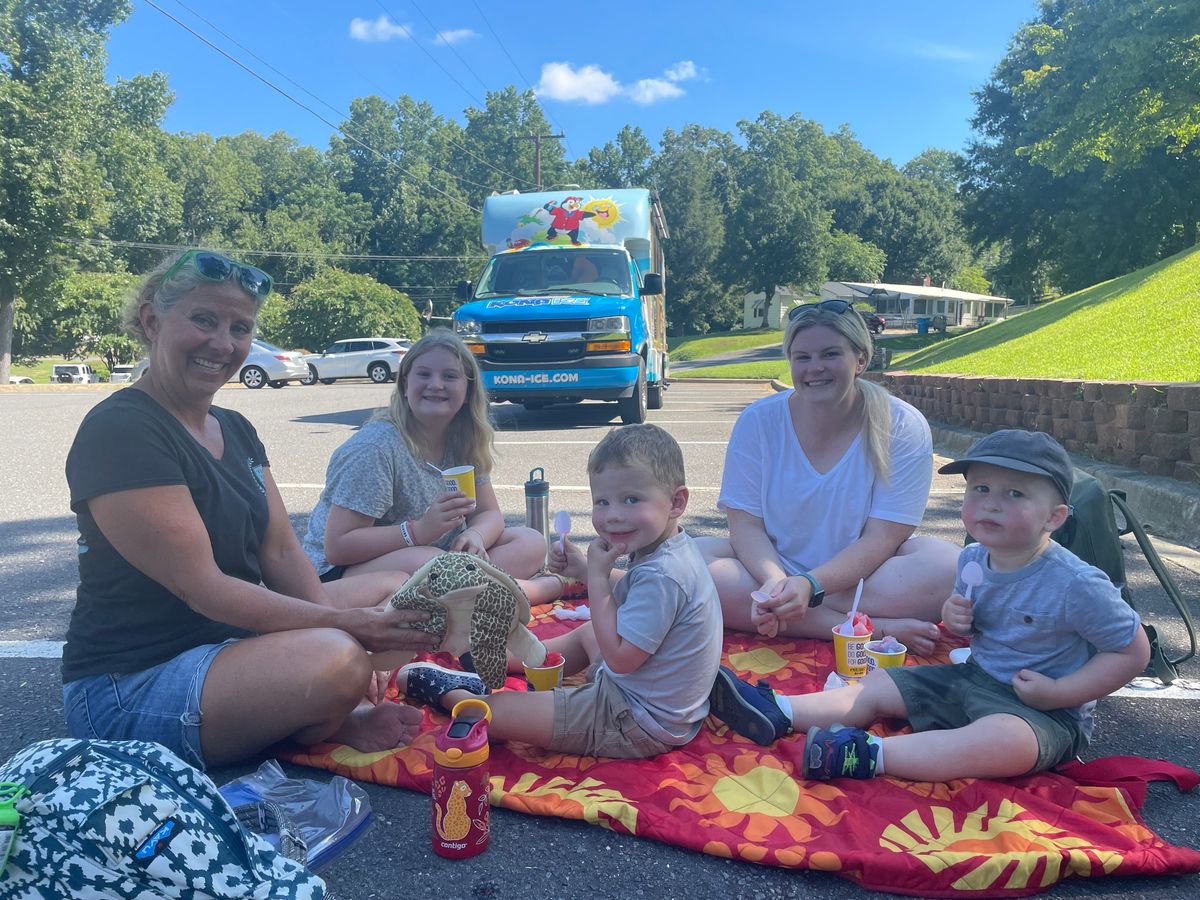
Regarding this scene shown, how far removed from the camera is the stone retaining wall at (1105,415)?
18.8 ft

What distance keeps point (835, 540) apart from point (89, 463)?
8.73 ft

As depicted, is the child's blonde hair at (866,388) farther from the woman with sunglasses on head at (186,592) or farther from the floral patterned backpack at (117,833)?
the floral patterned backpack at (117,833)

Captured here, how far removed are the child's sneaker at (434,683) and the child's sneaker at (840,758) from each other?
43.0 inches

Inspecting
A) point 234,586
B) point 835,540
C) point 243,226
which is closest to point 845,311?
point 835,540

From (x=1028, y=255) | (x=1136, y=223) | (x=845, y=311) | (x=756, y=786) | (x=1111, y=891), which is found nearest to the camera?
(x=1111, y=891)

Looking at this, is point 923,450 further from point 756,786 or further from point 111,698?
point 111,698

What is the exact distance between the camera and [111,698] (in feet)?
7.27

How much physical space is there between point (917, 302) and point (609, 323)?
218 feet

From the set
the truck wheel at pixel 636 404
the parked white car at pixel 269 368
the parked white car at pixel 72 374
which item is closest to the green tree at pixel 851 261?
the parked white car at pixel 269 368

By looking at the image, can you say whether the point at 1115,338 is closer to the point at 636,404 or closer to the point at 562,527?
the point at 636,404

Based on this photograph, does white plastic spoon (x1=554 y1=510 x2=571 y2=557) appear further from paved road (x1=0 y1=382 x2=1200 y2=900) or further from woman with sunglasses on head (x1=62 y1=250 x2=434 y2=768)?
paved road (x1=0 y1=382 x2=1200 y2=900)

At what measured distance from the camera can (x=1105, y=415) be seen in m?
6.79

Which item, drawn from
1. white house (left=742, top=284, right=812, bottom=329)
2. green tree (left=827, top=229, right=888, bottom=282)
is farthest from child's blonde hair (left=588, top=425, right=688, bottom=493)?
white house (left=742, top=284, right=812, bottom=329)

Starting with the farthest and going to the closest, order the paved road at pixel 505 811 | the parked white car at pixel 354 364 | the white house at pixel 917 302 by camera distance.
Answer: the white house at pixel 917 302 < the parked white car at pixel 354 364 < the paved road at pixel 505 811
